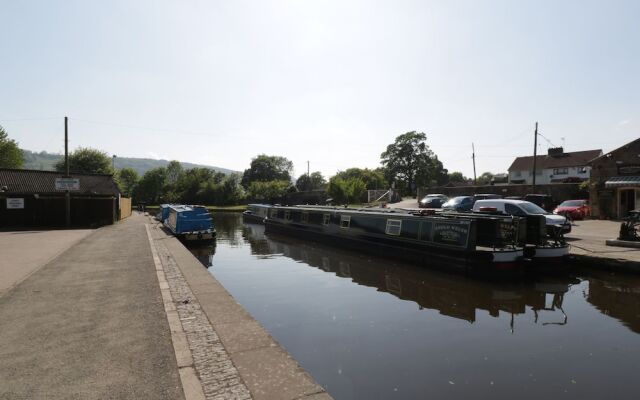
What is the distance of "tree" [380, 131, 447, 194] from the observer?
56.8 meters

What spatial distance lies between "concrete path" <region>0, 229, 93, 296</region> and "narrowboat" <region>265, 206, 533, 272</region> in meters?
11.8

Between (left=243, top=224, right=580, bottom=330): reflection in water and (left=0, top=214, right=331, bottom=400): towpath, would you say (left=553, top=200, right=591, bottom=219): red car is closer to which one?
(left=243, top=224, right=580, bottom=330): reflection in water

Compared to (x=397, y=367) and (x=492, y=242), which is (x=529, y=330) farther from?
(x=492, y=242)

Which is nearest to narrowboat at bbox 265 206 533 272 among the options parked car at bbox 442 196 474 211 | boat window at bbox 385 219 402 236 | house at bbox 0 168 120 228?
boat window at bbox 385 219 402 236

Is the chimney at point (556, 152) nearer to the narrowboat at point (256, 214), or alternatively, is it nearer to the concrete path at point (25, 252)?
the narrowboat at point (256, 214)

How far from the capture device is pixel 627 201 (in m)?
22.4

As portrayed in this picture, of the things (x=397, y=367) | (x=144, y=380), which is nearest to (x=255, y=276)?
(x=397, y=367)

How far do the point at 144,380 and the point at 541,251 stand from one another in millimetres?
11731

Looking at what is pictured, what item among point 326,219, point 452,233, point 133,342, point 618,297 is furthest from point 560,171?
point 133,342

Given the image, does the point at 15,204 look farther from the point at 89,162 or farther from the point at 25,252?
the point at 89,162

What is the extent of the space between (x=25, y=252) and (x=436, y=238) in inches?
→ 581

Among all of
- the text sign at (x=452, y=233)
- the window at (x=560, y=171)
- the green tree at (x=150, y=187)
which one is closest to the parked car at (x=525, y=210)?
the text sign at (x=452, y=233)

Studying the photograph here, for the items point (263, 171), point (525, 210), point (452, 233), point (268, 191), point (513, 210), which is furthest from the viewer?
point (263, 171)

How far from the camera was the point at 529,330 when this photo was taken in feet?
24.5
